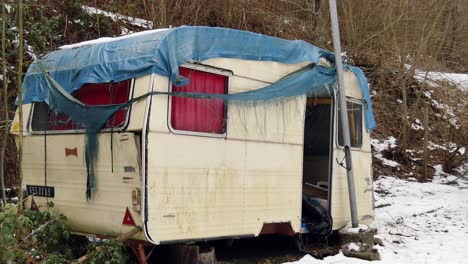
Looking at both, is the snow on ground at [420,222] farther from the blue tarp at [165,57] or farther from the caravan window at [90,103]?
the caravan window at [90,103]

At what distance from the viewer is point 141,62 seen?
547 cm

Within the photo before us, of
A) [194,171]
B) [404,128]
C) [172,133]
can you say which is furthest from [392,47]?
[172,133]

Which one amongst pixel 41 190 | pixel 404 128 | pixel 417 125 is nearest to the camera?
pixel 41 190

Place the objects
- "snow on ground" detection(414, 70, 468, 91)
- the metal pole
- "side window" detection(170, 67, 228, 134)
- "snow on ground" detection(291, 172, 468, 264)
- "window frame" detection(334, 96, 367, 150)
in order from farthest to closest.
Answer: "snow on ground" detection(414, 70, 468, 91) < "window frame" detection(334, 96, 367, 150) < the metal pole < "snow on ground" detection(291, 172, 468, 264) < "side window" detection(170, 67, 228, 134)

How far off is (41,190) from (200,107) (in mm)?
2277

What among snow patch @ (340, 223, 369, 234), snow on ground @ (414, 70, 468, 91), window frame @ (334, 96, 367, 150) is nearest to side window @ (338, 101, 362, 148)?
window frame @ (334, 96, 367, 150)

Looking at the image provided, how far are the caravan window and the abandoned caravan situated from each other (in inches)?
0.5

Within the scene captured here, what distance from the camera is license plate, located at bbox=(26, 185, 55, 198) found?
6.30 m

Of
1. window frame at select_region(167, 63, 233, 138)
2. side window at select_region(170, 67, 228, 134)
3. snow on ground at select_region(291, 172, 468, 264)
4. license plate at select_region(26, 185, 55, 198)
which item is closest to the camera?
window frame at select_region(167, 63, 233, 138)

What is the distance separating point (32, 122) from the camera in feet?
21.8

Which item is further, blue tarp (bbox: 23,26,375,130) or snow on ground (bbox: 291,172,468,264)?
snow on ground (bbox: 291,172,468,264)

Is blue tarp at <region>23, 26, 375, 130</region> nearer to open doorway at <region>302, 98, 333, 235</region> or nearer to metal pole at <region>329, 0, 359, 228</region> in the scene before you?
metal pole at <region>329, 0, 359, 228</region>

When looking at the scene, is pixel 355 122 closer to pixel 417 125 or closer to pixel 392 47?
pixel 392 47

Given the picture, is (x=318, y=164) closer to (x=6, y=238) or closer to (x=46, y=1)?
(x=6, y=238)
